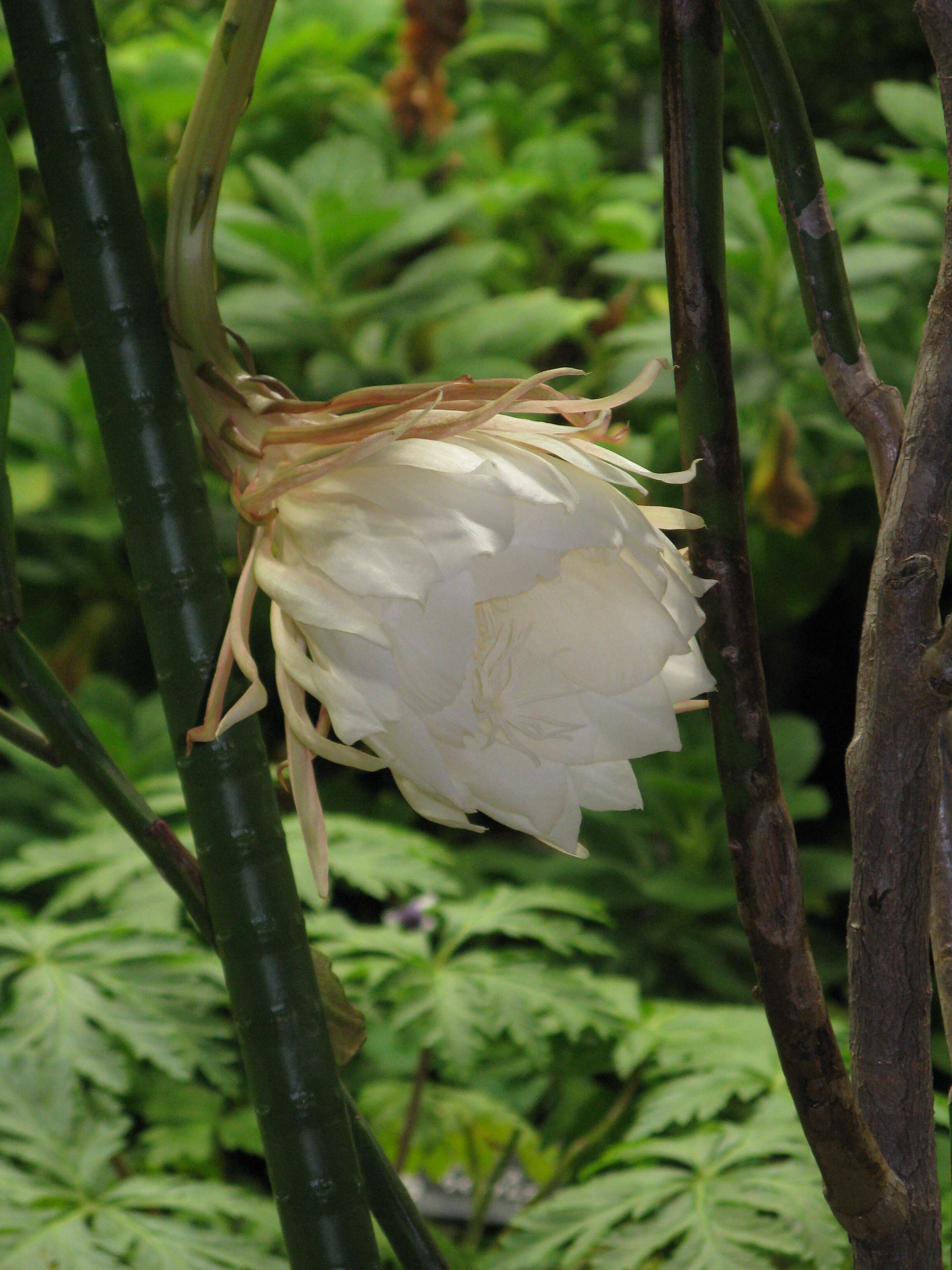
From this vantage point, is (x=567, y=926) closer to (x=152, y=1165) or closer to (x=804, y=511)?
(x=152, y=1165)

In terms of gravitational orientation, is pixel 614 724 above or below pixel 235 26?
below

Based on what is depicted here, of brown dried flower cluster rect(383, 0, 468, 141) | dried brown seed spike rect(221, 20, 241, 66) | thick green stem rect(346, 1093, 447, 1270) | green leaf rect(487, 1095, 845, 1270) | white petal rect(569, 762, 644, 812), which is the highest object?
brown dried flower cluster rect(383, 0, 468, 141)

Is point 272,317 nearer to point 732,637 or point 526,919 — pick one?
point 526,919

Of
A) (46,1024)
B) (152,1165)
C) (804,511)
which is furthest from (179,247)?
(804,511)

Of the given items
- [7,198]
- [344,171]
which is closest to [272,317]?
[344,171]

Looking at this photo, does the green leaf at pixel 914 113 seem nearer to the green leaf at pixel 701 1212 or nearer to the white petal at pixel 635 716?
the green leaf at pixel 701 1212

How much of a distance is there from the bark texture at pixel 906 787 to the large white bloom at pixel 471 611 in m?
0.04

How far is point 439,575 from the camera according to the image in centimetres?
18

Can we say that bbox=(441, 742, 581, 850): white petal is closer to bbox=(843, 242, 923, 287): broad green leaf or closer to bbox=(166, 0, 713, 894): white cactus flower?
bbox=(166, 0, 713, 894): white cactus flower

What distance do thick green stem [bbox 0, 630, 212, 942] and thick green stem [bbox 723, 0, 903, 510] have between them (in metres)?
0.15

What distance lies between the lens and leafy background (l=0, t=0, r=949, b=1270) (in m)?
0.53

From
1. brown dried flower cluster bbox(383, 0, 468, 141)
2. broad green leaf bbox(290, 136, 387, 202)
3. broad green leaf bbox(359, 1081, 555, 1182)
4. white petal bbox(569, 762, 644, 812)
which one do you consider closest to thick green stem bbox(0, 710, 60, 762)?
white petal bbox(569, 762, 644, 812)

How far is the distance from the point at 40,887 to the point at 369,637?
0.80 metres

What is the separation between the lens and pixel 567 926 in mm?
650
